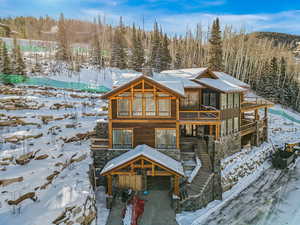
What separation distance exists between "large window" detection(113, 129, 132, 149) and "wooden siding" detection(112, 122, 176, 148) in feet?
1.17

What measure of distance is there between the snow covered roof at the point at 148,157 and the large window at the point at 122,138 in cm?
90

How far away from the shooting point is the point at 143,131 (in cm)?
1798

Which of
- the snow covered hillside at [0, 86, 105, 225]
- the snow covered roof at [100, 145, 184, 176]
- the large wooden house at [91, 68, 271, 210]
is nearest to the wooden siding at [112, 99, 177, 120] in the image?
the large wooden house at [91, 68, 271, 210]

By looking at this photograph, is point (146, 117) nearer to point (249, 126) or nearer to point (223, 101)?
point (223, 101)

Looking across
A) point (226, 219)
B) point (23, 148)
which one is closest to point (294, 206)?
point (226, 219)

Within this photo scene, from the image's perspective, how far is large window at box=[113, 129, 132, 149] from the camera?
714 inches

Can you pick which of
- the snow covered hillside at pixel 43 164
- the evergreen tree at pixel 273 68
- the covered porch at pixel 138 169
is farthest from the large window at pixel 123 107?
the evergreen tree at pixel 273 68

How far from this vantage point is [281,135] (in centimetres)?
3559

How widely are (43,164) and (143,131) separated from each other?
7.82m

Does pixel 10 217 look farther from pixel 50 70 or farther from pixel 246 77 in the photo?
pixel 246 77

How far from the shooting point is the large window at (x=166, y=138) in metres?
17.9

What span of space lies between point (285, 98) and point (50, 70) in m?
58.3

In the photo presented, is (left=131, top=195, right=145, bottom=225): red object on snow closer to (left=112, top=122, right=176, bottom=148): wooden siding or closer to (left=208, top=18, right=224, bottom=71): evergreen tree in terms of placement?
(left=112, top=122, right=176, bottom=148): wooden siding

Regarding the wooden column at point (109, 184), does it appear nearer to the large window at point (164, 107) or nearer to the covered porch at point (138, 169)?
the covered porch at point (138, 169)
